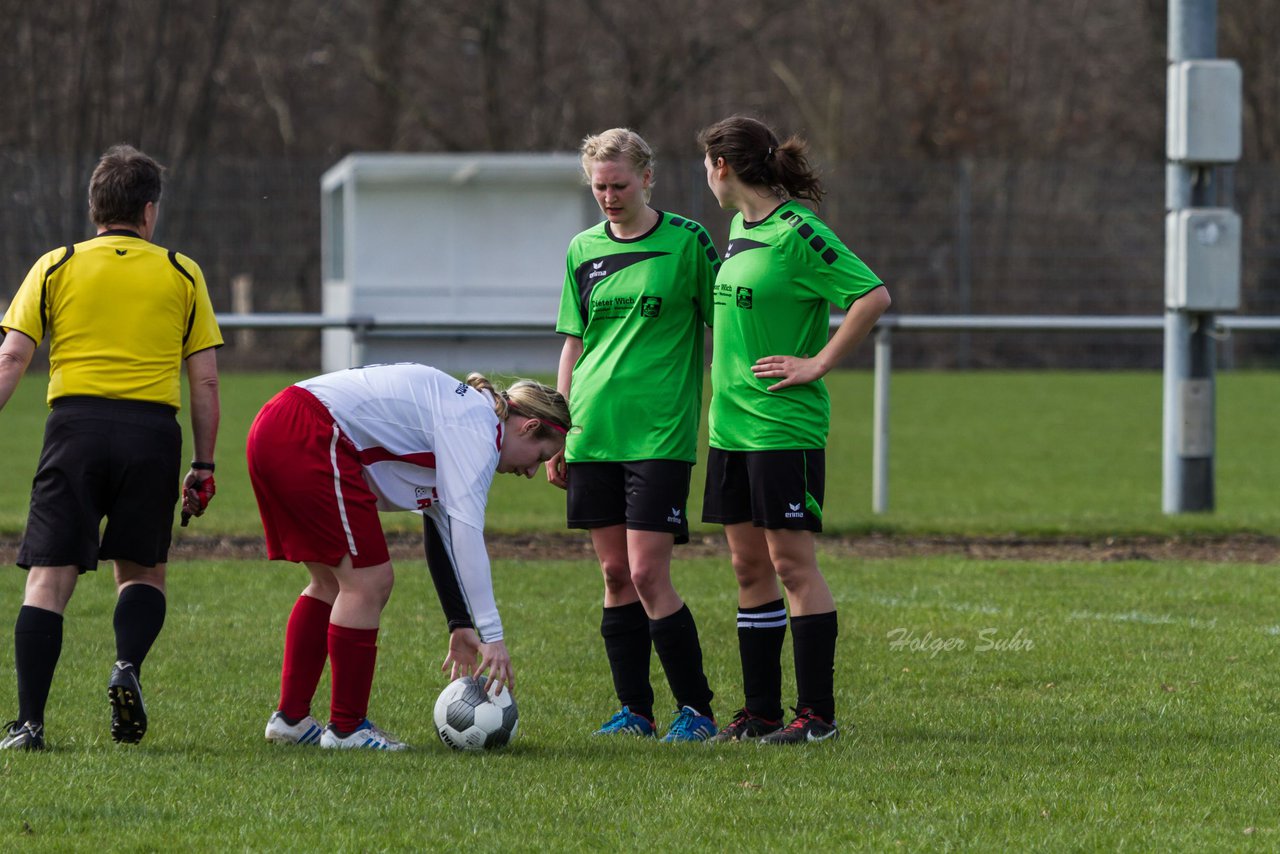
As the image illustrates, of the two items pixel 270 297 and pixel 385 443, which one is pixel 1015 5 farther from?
pixel 385 443

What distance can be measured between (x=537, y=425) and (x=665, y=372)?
24.2 inches

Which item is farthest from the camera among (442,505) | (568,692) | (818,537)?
(818,537)

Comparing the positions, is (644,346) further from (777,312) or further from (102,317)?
(102,317)

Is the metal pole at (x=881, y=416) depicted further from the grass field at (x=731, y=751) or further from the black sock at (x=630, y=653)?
the black sock at (x=630, y=653)

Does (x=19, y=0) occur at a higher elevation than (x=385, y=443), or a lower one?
higher

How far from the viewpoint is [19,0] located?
32.2m

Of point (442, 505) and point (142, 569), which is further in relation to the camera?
point (142, 569)

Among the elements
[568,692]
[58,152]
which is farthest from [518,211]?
[568,692]

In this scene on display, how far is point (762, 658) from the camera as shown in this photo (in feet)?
17.3

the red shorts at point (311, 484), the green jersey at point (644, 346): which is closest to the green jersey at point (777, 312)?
the green jersey at point (644, 346)

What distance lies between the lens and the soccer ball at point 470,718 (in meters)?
4.96

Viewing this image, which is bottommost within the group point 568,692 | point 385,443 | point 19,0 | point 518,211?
point 568,692

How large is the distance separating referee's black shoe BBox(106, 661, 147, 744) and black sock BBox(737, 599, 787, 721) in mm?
1782

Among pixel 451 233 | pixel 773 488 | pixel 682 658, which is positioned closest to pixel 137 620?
pixel 682 658
